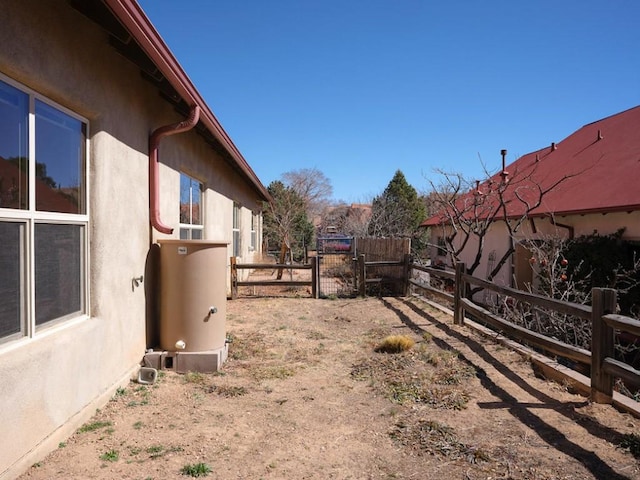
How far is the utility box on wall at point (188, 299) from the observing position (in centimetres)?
539

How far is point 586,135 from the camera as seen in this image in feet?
48.3

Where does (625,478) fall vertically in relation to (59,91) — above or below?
below

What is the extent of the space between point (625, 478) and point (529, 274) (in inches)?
418

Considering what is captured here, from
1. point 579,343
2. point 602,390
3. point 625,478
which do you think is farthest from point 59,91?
point 579,343

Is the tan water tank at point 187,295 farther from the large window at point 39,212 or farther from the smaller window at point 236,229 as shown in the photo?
the smaller window at point 236,229

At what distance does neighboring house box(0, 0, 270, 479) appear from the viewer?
3053 mm

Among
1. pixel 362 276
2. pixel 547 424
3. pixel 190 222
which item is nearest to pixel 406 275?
pixel 362 276

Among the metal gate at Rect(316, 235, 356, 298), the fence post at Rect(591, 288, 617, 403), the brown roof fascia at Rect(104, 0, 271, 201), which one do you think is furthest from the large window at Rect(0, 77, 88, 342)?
the metal gate at Rect(316, 235, 356, 298)

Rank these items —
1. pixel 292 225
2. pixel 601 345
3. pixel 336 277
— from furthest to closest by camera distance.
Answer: pixel 292 225, pixel 336 277, pixel 601 345

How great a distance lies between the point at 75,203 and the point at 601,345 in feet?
17.0

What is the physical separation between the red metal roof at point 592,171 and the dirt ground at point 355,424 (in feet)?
16.3

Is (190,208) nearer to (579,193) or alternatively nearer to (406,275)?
(406,275)

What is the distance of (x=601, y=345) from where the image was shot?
175 inches

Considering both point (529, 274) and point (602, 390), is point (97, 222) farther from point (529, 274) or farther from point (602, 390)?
point (529, 274)
